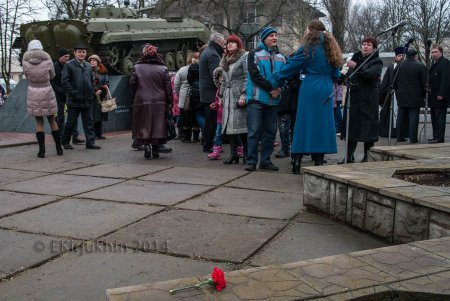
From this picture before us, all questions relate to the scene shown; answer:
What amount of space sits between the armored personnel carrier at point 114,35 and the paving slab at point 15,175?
9.18 metres

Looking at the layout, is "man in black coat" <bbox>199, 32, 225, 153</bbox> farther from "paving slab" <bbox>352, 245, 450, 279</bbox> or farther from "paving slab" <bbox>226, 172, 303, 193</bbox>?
"paving slab" <bbox>352, 245, 450, 279</bbox>

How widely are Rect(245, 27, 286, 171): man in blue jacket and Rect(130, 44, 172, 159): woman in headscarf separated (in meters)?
1.67

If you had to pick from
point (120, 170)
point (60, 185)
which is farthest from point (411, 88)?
point (60, 185)

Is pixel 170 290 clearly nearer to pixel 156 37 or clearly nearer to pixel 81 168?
pixel 81 168

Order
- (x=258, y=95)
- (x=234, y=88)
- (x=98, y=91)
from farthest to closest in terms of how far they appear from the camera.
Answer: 1. (x=98, y=91)
2. (x=234, y=88)
3. (x=258, y=95)

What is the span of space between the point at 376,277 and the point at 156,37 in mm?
16356

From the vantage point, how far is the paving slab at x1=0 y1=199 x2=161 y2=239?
404 centimetres

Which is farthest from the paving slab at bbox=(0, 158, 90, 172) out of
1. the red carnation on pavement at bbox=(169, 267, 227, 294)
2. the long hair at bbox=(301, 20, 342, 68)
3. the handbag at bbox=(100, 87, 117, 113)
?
the red carnation on pavement at bbox=(169, 267, 227, 294)

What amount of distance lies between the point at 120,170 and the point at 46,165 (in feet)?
3.94

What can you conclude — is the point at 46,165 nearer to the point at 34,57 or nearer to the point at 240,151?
the point at 34,57

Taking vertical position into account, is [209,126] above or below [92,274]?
above

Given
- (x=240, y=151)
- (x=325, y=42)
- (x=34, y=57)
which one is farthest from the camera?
(x=34, y=57)

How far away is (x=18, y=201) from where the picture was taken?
16.6ft

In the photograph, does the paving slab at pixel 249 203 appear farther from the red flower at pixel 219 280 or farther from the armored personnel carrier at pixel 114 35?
the armored personnel carrier at pixel 114 35
